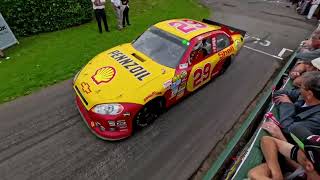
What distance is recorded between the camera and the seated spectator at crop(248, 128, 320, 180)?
103 inches

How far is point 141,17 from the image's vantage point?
40.7 feet

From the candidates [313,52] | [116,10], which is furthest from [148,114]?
[116,10]

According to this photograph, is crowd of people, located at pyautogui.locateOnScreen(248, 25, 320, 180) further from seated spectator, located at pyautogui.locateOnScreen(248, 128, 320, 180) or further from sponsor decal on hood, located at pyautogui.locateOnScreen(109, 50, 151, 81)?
sponsor decal on hood, located at pyautogui.locateOnScreen(109, 50, 151, 81)

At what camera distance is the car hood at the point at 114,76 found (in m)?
5.08

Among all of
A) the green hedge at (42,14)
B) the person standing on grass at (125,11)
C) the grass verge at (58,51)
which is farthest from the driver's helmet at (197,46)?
the green hedge at (42,14)

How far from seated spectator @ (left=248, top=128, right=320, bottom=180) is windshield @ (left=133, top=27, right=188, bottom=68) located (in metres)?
2.93

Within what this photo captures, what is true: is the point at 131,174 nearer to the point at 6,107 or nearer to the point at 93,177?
the point at 93,177

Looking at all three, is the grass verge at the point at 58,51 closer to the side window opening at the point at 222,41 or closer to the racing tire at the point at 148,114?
the racing tire at the point at 148,114

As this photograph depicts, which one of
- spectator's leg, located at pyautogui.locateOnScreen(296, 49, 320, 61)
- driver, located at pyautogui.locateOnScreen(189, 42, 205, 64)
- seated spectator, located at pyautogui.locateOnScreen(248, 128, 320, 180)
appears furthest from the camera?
driver, located at pyautogui.locateOnScreen(189, 42, 205, 64)

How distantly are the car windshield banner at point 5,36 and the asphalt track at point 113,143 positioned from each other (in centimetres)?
354

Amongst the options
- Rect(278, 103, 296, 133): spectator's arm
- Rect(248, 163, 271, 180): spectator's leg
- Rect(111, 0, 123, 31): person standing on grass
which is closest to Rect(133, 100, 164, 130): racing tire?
Rect(278, 103, 296, 133): spectator's arm

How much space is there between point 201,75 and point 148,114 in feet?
6.03

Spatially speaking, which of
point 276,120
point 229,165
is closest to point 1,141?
point 229,165

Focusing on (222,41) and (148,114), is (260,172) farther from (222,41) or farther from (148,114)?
(222,41)
